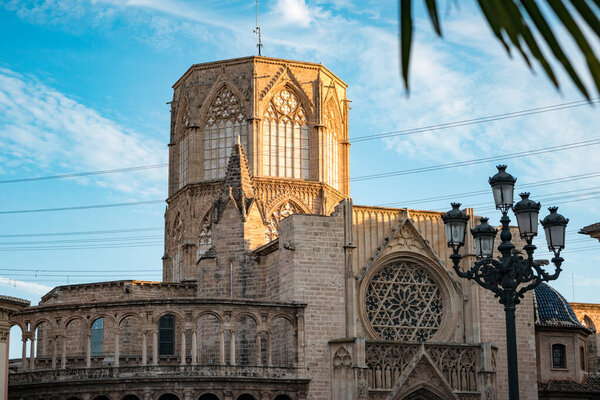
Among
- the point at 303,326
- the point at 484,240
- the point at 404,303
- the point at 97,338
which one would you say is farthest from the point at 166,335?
the point at 484,240

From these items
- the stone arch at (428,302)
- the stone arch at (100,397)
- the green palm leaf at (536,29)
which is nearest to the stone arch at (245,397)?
the stone arch at (100,397)

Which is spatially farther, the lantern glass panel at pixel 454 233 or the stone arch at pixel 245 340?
the stone arch at pixel 245 340

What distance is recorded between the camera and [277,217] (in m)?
45.5

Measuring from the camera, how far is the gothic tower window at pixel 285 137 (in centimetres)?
4675

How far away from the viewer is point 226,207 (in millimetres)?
37375

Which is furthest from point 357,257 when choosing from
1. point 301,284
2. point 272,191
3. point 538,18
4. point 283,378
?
point 538,18

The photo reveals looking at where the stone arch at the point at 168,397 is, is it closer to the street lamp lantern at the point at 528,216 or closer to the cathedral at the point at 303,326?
the cathedral at the point at 303,326

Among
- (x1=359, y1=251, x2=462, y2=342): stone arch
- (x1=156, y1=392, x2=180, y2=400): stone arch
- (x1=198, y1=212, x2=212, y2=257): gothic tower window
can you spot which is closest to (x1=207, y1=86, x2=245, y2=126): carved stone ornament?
(x1=198, y1=212, x2=212, y2=257): gothic tower window

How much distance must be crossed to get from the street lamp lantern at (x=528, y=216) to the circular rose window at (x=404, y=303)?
1897cm

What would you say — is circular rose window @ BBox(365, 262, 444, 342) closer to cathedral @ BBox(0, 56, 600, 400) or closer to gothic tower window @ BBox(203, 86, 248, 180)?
cathedral @ BBox(0, 56, 600, 400)

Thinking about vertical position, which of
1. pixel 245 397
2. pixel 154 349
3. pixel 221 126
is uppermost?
pixel 221 126

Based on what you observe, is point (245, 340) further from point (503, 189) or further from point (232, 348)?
point (503, 189)

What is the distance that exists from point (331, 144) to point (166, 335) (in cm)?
1519

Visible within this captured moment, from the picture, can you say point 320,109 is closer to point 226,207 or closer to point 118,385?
point 226,207
